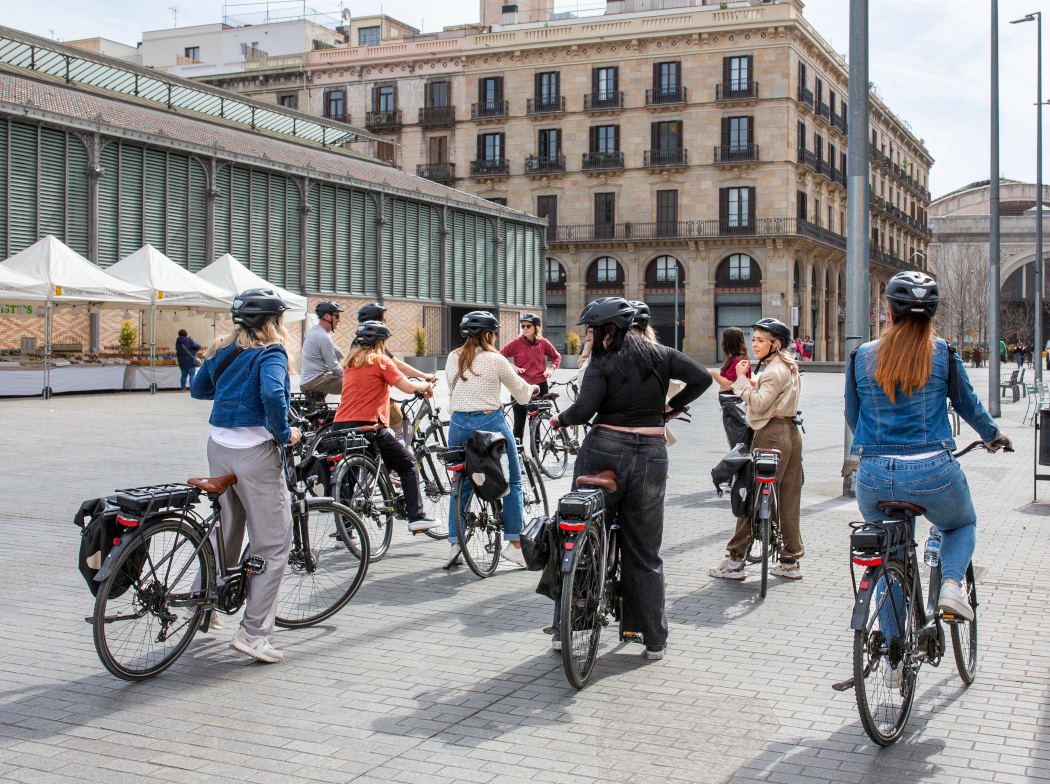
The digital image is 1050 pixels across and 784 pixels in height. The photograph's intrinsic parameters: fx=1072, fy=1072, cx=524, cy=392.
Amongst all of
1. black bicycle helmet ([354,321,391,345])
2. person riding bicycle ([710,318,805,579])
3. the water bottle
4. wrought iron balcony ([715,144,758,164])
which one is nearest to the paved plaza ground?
person riding bicycle ([710,318,805,579])

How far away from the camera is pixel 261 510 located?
5.16 metres

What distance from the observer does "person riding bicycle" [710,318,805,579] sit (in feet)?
23.2

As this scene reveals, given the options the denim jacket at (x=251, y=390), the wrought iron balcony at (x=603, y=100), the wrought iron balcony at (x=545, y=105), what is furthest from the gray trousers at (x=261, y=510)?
the wrought iron balcony at (x=545, y=105)

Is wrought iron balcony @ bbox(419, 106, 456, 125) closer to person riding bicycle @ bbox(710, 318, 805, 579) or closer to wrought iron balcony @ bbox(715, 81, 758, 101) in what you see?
wrought iron balcony @ bbox(715, 81, 758, 101)

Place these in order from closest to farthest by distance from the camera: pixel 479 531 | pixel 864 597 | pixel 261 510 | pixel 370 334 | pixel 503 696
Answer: pixel 864 597 < pixel 503 696 < pixel 261 510 < pixel 479 531 < pixel 370 334

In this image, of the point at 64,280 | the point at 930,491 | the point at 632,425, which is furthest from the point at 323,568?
the point at 64,280

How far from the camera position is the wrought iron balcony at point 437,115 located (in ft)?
194

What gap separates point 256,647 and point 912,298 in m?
3.36

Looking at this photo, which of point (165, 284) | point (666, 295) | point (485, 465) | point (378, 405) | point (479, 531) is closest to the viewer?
point (485, 465)

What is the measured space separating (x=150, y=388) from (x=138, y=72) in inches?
619

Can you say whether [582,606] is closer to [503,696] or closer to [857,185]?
[503,696]

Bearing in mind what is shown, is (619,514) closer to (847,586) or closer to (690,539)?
(847,586)

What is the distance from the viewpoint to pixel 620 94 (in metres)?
56.3

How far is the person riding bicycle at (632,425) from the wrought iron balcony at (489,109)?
181 ft
